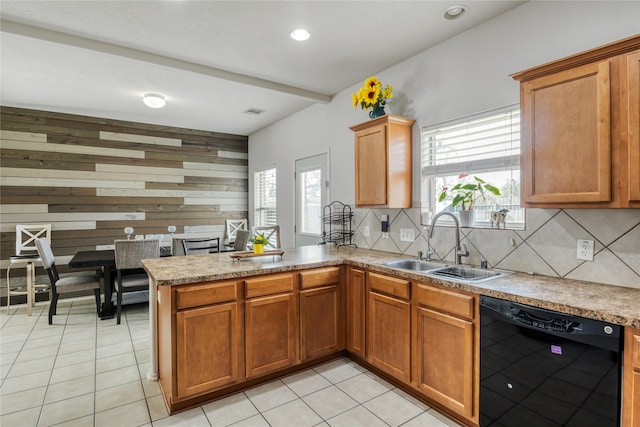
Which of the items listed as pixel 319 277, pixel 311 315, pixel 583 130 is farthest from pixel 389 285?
pixel 583 130

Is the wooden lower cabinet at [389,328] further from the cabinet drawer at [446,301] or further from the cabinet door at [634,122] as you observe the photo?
the cabinet door at [634,122]

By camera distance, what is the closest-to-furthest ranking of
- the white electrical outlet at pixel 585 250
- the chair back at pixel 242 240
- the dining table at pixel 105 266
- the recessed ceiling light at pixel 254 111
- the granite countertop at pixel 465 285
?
the granite countertop at pixel 465 285 < the white electrical outlet at pixel 585 250 < the dining table at pixel 105 266 < the recessed ceiling light at pixel 254 111 < the chair back at pixel 242 240

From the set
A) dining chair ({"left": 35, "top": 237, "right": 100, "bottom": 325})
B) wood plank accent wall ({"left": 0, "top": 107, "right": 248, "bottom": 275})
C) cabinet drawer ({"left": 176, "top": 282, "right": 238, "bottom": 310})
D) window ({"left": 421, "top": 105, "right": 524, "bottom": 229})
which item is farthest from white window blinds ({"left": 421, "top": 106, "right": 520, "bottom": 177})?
wood plank accent wall ({"left": 0, "top": 107, "right": 248, "bottom": 275})

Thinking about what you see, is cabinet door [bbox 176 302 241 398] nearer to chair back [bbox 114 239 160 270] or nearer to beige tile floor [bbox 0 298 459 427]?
beige tile floor [bbox 0 298 459 427]

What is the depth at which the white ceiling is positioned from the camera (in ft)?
7.88

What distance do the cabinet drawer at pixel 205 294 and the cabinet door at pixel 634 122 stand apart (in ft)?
7.47

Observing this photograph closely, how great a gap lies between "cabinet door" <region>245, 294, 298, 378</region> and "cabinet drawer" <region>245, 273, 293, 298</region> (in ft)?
0.14

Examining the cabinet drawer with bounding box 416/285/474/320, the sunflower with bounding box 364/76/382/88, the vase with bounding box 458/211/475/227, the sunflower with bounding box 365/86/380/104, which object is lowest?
the cabinet drawer with bounding box 416/285/474/320

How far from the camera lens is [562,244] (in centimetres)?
211

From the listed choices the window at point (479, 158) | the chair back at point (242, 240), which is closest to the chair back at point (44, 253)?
the chair back at point (242, 240)

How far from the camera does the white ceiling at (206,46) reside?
7.88 ft

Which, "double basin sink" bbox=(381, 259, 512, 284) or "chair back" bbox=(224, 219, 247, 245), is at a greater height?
"chair back" bbox=(224, 219, 247, 245)

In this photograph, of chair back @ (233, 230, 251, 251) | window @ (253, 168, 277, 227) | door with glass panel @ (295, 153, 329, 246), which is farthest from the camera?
window @ (253, 168, 277, 227)

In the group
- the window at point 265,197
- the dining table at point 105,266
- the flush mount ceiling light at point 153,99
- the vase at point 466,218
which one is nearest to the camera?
the vase at point 466,218
